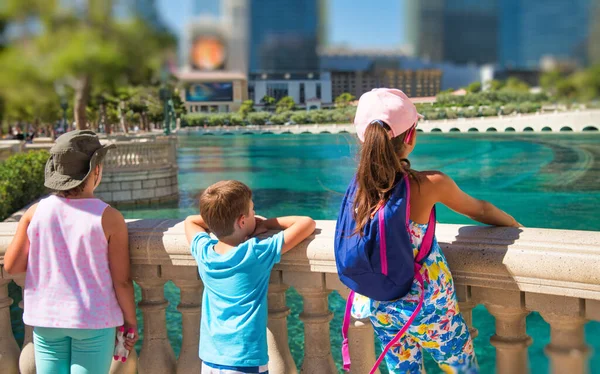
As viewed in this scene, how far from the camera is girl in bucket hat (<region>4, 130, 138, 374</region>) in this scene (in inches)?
97.4

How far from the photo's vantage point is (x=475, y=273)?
221 cm

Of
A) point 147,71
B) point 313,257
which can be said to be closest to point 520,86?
point 313,257

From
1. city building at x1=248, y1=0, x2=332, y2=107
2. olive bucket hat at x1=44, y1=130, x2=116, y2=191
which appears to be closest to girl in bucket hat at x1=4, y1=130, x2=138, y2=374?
olive bucket hat at x1=44, y1=130, x2=116, y2=191

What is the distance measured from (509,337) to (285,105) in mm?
8039

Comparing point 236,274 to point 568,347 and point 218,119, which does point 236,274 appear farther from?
point 218,119

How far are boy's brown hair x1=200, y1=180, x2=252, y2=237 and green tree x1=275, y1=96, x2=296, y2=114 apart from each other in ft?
24.9

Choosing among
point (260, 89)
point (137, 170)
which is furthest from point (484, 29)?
point (137, 170)

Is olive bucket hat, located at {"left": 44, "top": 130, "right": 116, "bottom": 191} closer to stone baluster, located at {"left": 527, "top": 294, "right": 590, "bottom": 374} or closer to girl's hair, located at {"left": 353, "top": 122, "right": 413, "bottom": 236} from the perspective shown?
girl's hair, located at {"left": 353, "top": 122, "right": 413, "bottom": 236}

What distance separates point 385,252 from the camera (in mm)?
2035

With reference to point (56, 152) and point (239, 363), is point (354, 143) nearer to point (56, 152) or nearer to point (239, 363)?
point (239, 363)

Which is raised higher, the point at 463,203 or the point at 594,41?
the point at 594,41

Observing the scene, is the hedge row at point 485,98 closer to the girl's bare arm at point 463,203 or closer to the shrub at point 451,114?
the shrub at point 451,114

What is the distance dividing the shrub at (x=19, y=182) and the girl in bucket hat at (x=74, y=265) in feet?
29.6

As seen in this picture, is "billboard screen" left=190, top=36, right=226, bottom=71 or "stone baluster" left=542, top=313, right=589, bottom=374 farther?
"billboard screen" left=190, top=36, right=226, bottom=71
